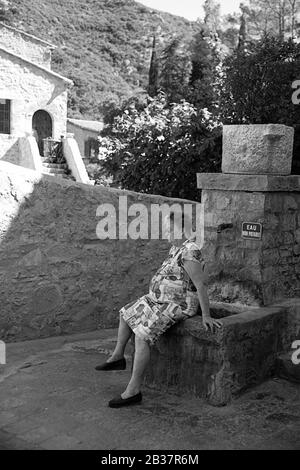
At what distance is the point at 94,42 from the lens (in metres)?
49.6

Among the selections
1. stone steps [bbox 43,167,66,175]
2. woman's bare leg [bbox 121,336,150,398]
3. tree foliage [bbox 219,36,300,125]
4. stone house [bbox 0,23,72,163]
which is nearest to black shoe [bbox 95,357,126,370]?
woman's bare leg [bbox 121,336,150,398]

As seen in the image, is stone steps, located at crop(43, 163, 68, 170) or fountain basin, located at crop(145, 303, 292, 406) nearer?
fountain basin, located at crop(145, 303, 292, 406)

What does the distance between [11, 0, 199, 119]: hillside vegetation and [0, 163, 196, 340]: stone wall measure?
3247cm

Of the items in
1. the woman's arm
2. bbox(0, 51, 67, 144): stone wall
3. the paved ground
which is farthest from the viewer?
bbox(0, 51, 67, 144): stone wall

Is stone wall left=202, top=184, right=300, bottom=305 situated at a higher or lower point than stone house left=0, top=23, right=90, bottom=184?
lower

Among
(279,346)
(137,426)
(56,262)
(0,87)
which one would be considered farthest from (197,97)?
(0,87)

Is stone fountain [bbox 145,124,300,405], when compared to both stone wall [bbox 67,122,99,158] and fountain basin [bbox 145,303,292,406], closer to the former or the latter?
fountain basin [bbox 145,303,292,406]

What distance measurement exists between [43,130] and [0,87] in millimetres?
2437

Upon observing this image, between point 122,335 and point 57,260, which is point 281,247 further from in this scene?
point 57,260

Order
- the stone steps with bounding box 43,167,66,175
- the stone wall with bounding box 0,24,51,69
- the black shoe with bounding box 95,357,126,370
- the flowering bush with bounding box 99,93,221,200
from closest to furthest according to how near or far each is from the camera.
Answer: the black shoe with bounding box 95,357,126,370 → the flowering bush with bounding box 99,93,221,200 → the stone steps with bounding box 43,167,66,175 → the stone wall with bounding box 0,24,51,69

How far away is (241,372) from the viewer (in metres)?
4.03

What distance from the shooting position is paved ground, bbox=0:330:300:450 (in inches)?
131

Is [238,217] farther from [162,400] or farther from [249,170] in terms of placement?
[162,400]
